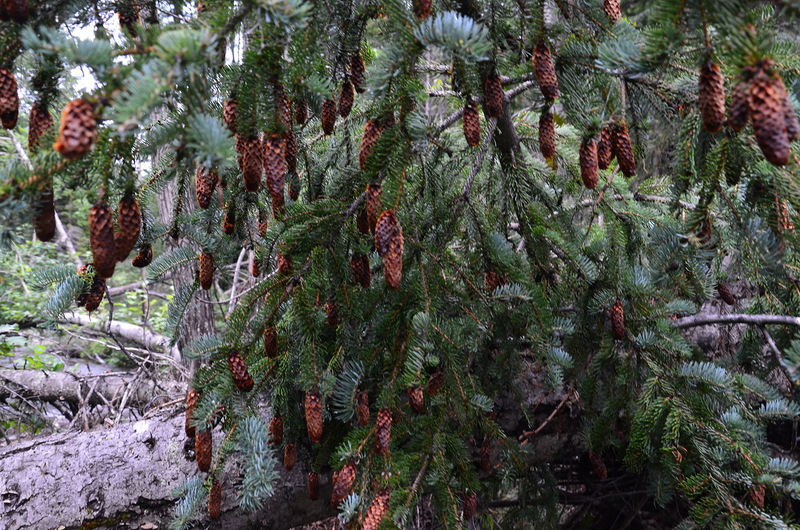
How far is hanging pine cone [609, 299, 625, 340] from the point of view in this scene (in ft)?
5.33

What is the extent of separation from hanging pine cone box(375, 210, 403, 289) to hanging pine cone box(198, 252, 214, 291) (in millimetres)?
751

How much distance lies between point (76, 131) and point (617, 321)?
1.54m

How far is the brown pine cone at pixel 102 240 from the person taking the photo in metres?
0.90

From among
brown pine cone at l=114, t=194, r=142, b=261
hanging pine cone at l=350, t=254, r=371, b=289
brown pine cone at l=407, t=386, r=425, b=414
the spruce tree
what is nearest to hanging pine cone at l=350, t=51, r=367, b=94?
the spruce tree

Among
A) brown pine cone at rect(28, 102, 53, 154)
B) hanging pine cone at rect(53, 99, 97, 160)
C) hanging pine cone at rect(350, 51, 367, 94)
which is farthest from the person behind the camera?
hanging pine cone at rect(350, 51, 367, 94)

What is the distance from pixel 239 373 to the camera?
4.46 feet

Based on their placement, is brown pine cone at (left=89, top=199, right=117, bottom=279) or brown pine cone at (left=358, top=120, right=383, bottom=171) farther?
brown pine cone at (left=358, top=120, right=383, bottom=171)

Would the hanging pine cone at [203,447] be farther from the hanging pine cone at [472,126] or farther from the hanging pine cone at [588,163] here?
the hanging pine cone at [588,163]

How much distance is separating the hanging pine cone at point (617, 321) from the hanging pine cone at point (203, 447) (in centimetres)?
130

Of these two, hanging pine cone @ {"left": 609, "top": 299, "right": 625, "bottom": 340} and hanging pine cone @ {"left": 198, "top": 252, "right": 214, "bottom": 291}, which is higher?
hanging pine cone @ {"left": 198, "top": 252, "right": 214, "bottom": 291}

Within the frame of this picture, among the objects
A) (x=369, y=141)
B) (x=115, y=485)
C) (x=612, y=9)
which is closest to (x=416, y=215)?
(x=369, y=141)

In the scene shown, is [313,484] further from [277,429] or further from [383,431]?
[383,431]

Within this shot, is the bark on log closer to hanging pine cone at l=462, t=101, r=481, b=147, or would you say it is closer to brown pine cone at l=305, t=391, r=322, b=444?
brown pine cone at l=305, t=391, r=322, b=444

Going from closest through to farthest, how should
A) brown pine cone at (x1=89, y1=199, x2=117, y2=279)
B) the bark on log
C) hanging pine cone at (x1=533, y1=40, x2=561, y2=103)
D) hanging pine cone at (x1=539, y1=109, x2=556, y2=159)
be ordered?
brown pine cone at (x1=89, y1=199, x2=117, y2=279) < hanging pine cone at (x1=533, y1=40, x2=561, y2=103) < hanging pine cone at (x1=539, y1=109, x2=556, y2=159) < the bark on log
